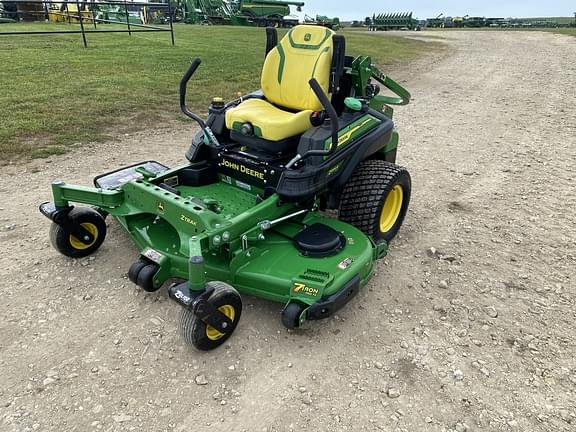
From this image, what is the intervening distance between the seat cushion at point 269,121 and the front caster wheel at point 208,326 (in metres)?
1.36

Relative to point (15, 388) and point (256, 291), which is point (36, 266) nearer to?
point (15, 388)

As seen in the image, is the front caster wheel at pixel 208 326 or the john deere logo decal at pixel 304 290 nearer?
the front caster wheel at pixel 208 326

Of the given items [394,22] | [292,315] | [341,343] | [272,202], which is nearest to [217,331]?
[292,315]

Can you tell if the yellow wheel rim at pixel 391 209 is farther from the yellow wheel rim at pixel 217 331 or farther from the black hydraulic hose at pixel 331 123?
the yellow wheel rim at pixel 217 331

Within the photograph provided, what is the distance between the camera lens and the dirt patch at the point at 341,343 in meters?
2.46

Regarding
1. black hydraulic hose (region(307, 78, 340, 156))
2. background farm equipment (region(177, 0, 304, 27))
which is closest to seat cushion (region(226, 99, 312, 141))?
black hydraulic hose (region(307, 78, 340, 156))

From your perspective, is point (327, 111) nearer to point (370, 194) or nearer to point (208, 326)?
point (370, 194)

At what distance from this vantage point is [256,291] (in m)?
3.02

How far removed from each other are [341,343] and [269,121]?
67.4 inches

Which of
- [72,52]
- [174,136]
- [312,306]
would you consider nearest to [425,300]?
[312,306]

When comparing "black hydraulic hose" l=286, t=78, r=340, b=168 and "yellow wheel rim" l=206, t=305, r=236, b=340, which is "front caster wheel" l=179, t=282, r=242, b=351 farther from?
"black hydraulic hose" l=286, t=78, r=340, b=168

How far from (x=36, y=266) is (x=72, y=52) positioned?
1123cm

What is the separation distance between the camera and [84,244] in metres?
3.69

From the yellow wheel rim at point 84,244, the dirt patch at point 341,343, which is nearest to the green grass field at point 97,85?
the dirt patch at point 341,343
